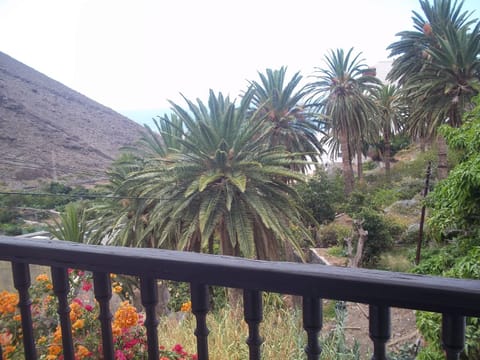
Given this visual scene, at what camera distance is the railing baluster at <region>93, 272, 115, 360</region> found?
934 millimetres

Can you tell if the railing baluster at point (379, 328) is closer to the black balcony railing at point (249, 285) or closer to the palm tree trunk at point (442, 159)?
the black balcony railing at point (249, 285)

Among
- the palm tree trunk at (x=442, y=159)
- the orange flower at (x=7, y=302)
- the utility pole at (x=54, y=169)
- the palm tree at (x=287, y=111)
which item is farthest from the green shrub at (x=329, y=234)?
the orange flower at (x=7, y=302)

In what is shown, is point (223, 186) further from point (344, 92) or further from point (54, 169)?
point (344, 92)

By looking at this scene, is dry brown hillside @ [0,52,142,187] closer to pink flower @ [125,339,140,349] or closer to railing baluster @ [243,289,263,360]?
pink flower @ [125,339,140,349]

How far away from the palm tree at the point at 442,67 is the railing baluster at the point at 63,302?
12202 millimetres

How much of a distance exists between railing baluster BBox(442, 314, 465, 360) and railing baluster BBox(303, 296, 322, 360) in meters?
0.21

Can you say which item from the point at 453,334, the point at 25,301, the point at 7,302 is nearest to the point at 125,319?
the point at 7,302

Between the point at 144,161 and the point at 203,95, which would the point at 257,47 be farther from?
the point at 144,161

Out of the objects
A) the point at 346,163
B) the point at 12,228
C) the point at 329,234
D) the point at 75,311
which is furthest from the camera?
the point at 346,163

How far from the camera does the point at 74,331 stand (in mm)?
1698

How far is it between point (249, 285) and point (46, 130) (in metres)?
3.05

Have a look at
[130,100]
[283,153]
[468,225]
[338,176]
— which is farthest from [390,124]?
[130,100]

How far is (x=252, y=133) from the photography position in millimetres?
6945

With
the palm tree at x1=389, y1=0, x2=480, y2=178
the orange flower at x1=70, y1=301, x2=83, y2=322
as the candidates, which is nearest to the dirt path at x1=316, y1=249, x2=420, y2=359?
the orange flower at x1=70, y1=301, x2=83, y2=322
